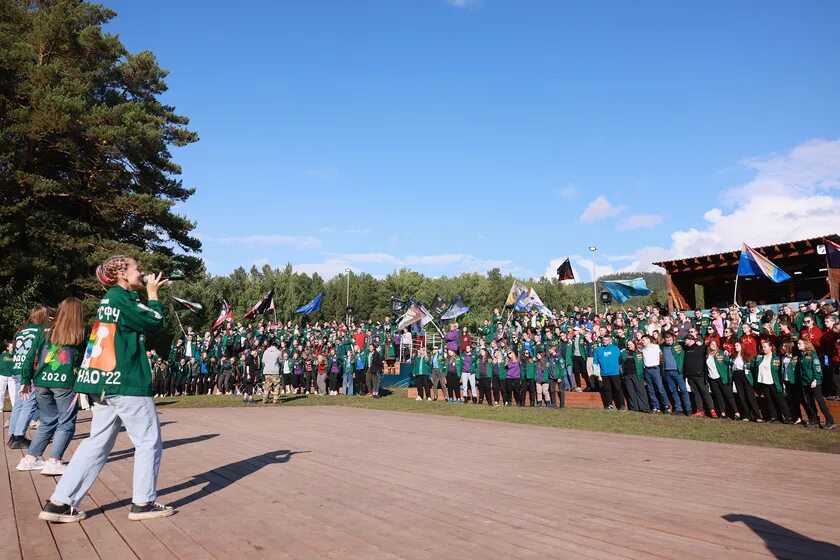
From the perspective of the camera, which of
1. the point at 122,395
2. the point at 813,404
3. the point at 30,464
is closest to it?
the point at 122,395

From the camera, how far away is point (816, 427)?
37.0ft

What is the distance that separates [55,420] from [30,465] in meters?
0.64

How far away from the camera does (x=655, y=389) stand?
48.7 ft

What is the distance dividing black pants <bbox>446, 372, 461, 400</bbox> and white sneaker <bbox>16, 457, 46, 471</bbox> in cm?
1478

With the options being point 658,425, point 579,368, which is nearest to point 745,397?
point 658,425

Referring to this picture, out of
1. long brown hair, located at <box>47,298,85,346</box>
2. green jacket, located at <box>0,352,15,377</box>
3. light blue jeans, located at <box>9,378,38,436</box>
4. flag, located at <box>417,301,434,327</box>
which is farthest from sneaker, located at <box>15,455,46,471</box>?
flag, located at <box>417,301,434,327</box>

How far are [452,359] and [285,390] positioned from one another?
9.59 m

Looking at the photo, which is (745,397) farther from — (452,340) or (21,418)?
(21,418)

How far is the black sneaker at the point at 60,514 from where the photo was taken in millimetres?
4523

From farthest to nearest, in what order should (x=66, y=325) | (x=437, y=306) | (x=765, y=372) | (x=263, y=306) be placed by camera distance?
(x=437, y=306)
(x=263, y=306)
(x=765, y=372)
(x=66, y=325)

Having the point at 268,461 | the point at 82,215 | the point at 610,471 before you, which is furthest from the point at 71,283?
the point at 610,471

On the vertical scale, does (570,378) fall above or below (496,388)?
above

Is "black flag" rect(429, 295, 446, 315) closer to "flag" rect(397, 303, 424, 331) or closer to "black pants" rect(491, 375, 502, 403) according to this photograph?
"flag" rect(397, 303, 424, 331)

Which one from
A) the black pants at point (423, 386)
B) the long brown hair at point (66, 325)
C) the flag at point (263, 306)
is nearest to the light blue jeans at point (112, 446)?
the long brown hair at point (66, 325)
